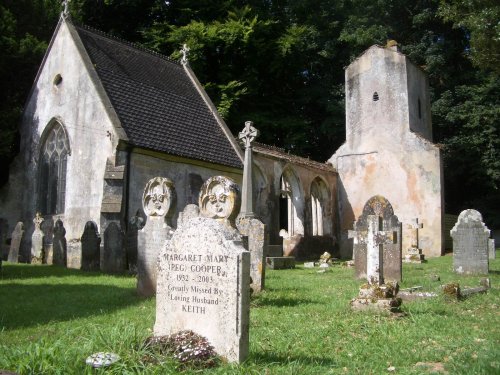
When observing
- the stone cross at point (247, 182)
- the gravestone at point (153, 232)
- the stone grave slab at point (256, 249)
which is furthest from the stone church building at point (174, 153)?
the gravestone at point (153, 232)

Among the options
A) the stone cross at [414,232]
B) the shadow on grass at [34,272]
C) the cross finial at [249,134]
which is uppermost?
the cross finial at [249,134]

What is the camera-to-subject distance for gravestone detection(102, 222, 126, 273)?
1484cm

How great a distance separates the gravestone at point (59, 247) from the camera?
16719 mm

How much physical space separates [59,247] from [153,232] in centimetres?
744

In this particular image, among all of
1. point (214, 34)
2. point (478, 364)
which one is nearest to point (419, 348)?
point (478, 364)

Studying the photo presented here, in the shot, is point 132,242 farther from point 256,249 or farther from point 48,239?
point 256,249

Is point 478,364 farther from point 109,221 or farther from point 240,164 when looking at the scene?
point 240,164

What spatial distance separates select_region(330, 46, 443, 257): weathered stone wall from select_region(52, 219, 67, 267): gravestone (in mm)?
14251

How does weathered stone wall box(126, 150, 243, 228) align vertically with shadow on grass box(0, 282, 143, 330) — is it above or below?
above

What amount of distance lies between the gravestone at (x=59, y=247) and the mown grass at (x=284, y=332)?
4.90 metres

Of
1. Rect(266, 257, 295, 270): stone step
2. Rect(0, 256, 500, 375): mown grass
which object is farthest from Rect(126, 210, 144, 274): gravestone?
Rect(266, 257, 295, 270): stone step

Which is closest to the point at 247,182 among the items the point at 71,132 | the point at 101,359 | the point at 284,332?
the point at 71,132

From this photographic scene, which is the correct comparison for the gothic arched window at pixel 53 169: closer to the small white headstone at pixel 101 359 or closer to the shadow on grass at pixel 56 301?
the shadow on grass at pixel 56 301

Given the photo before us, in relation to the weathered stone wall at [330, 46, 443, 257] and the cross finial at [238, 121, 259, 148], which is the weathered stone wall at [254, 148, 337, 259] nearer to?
the weathered stone wall at [330, 46, 443, 257]
